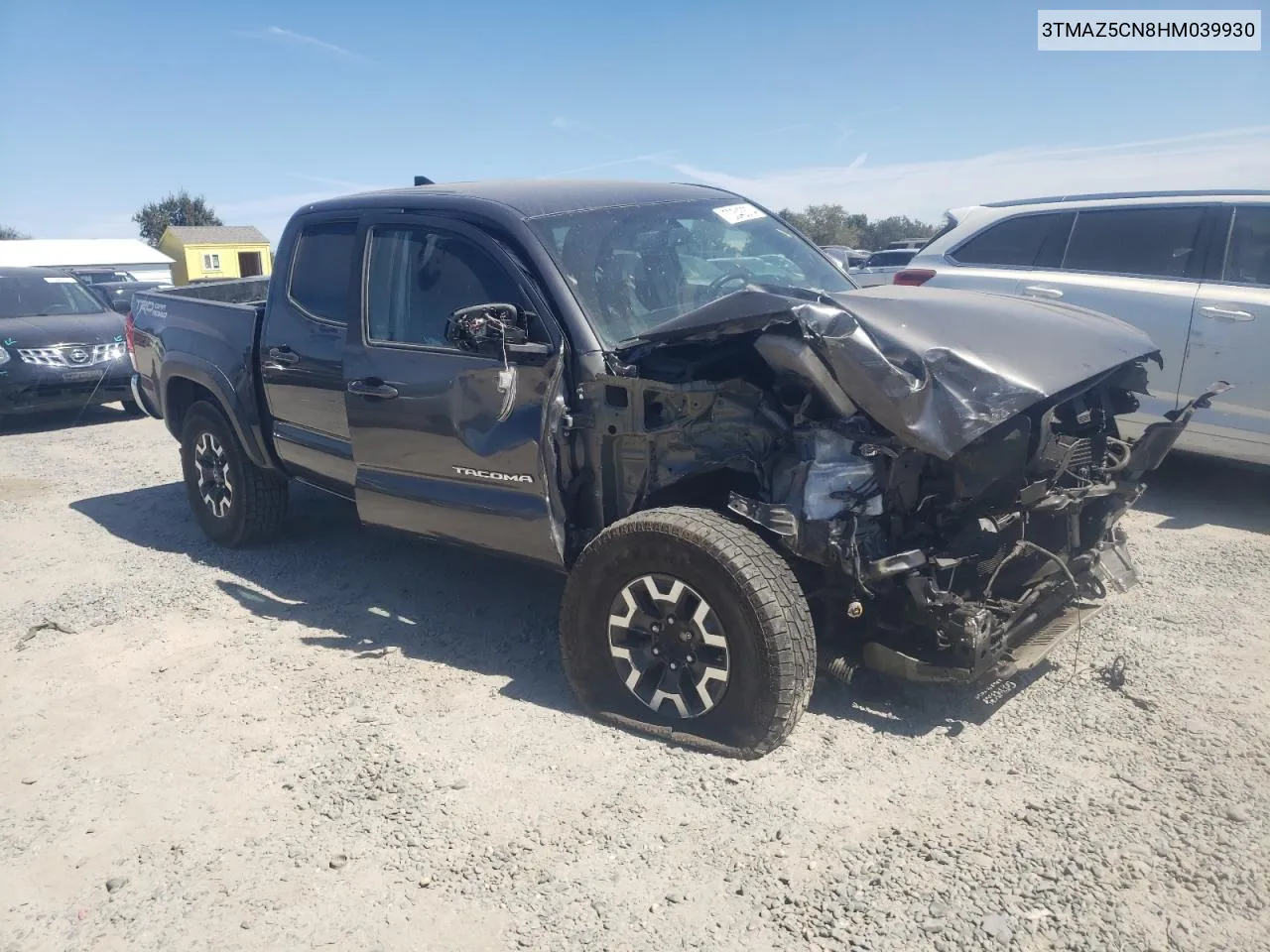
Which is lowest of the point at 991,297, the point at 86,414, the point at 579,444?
the point at 86,414

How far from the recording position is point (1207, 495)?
6352 millimetres

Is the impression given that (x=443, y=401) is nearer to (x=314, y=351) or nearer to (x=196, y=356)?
(x=314, y=351)

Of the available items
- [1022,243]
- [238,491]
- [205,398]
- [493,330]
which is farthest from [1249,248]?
[205,398]

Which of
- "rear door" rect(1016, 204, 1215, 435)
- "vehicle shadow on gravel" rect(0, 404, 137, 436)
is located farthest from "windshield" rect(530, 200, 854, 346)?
"vehicle shadow on gravel" rect(0, 404, 137, 436)

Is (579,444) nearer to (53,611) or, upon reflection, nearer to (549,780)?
(549,780)

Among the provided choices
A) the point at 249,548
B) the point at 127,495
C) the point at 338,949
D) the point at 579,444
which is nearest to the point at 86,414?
the point at 127,495

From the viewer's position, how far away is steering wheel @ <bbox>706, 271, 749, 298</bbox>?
4.45m

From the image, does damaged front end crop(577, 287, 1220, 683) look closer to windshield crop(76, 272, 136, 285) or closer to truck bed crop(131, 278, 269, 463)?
truck bed crop(131, 278, 269, 463)

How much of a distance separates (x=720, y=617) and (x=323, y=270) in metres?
2.88

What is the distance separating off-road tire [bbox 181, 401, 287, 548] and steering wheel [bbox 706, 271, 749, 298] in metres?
2.84

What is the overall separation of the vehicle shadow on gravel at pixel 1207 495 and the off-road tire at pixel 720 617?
3514mm

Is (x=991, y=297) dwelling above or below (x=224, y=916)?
above

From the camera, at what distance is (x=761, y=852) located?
2.96m

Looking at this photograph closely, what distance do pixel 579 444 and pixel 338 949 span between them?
1.94 metres
